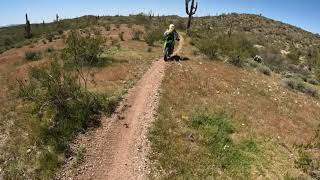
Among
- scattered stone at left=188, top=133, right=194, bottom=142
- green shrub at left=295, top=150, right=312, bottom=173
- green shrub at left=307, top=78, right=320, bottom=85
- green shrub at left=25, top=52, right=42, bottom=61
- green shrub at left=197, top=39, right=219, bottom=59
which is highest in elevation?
green shrub at left=197, top=39, right=219, bottom=59

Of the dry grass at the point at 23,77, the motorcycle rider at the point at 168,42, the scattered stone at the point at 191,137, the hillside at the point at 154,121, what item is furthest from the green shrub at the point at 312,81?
the scattered stone at the point at 191,137

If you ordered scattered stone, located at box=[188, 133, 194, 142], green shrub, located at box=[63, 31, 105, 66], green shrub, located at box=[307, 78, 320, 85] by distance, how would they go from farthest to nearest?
green shrub, located at box=[307, 78, 320, 85], green shrub, located at box=[63, 31, 105, 66], scattered stone, located at box=[188, 133, 194, 142]

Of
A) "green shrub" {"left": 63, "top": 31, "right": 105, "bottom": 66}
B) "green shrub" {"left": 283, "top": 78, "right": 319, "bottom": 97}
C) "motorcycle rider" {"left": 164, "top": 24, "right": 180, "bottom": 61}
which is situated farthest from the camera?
"green shrub" {"left": 283, "top": 78, "right": 319, "bottom": 97}

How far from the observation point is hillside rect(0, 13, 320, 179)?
1330 centimetres

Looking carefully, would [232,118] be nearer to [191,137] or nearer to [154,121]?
[191,137]

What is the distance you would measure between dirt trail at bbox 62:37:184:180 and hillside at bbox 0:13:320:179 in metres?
0.03

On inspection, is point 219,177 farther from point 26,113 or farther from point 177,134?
point 26,113

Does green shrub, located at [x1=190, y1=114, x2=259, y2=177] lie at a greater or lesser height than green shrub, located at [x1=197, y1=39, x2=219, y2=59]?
lesser

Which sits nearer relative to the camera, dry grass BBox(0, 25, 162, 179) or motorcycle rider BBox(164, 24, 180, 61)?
dry grass BBox(0, 25, 162, 179)

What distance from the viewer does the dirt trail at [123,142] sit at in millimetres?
12643

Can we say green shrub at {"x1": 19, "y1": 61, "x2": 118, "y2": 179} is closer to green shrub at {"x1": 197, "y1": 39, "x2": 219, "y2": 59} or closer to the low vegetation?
the low vegetation

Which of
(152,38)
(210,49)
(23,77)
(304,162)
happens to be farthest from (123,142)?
(152,38)

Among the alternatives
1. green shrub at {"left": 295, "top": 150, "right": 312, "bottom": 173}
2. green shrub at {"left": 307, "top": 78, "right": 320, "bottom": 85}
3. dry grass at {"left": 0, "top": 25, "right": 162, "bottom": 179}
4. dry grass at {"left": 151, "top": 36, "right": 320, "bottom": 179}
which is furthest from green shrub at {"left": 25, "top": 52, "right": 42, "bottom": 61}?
green shrub at {"left": 307, "top": 78, "right": 320, "bottom": 85}

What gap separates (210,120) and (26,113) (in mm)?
7878
